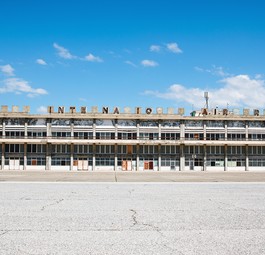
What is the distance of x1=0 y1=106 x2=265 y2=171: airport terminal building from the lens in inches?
3009

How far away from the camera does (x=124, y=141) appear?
75625mm

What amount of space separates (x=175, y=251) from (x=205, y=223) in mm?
3472

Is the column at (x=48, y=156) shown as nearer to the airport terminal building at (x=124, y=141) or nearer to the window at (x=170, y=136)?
the airport terminal building at (x=124, y=141)

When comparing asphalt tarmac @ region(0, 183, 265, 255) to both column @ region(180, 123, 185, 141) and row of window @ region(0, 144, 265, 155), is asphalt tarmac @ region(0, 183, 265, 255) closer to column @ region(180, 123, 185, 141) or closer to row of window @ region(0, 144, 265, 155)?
row of window @ region(0, 144, 265, 155)

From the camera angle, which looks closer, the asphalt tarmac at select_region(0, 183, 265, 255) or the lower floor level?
the asphalt tarmac at select_region(0, 183, 265, 255)

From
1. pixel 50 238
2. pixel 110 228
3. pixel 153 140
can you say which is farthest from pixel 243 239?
pixel 153 140

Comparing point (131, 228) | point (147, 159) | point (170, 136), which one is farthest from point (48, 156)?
point (131, 228)

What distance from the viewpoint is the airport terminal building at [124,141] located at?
251 feet

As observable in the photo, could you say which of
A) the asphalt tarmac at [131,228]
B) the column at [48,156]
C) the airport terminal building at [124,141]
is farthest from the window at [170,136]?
the asphalt tarmac at [131,228]

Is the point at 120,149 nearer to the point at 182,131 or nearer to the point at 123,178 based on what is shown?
the point at 182,131

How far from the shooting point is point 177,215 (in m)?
12.4

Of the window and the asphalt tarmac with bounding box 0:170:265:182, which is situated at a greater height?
the window

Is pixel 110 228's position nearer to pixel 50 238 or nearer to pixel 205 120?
pixel 50 238

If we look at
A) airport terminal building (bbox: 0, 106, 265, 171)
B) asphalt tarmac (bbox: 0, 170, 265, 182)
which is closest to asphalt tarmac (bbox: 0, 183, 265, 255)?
asphalt tarmac (bbox: 0, 170, 265, 182)
